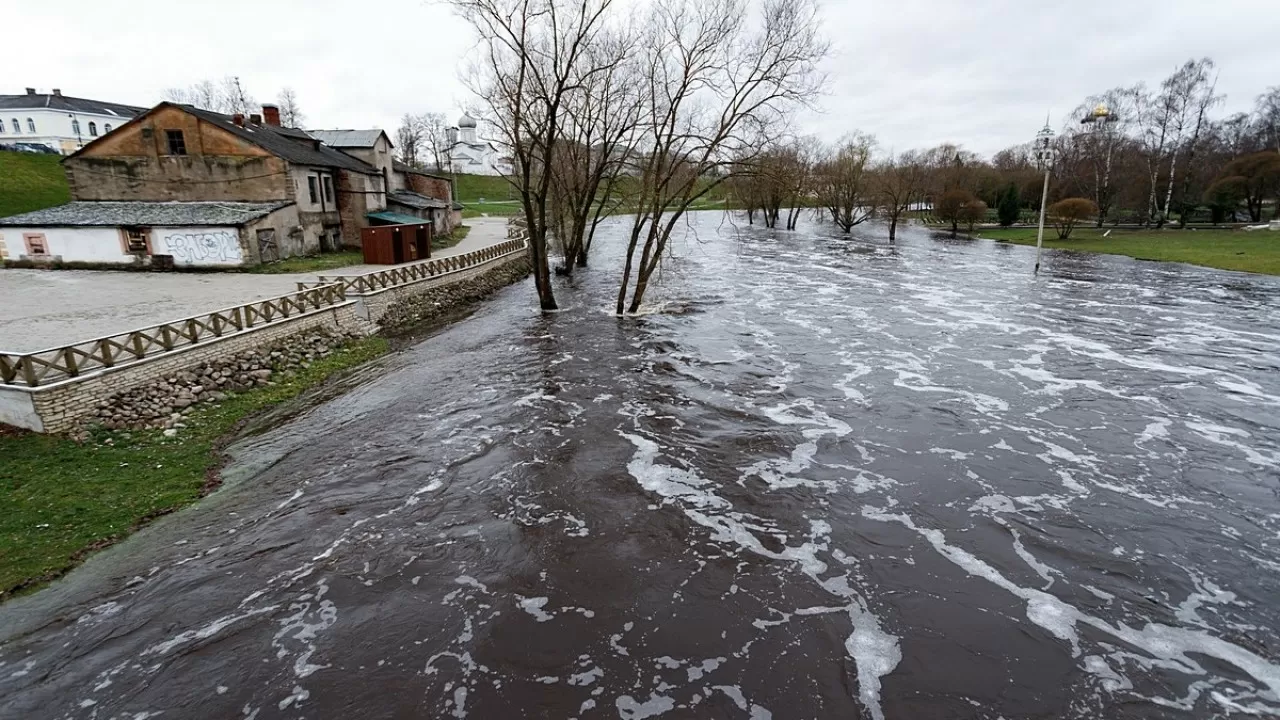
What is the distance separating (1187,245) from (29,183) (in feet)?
276

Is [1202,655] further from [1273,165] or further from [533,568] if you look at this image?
[1273,165]

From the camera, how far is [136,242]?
94.7 feet

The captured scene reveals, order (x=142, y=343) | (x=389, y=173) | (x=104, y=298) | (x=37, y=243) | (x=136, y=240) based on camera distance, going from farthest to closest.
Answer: (x=389, y=173) < (x=37, y=243) < (x=136, y=240) < (x=104, y=298) < (x=142, y=343)

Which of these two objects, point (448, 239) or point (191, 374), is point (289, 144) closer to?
point (448, 239)

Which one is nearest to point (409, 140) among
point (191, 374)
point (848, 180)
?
point (848, 180)

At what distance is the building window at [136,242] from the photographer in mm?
28766

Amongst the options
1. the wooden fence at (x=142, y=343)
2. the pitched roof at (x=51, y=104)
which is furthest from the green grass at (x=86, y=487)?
the pitched roof at (x=51, y=104)

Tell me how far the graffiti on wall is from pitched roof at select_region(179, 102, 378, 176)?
5.14m

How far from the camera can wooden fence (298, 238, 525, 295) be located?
23359 millimetres

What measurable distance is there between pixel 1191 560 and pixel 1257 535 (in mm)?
1636

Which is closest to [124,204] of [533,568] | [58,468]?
[58,468]

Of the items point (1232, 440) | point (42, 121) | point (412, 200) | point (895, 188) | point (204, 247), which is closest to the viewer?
point (1232, 440)

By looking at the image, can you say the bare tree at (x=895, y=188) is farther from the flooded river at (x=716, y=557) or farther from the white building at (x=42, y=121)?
the white building at (x=42, y=121)

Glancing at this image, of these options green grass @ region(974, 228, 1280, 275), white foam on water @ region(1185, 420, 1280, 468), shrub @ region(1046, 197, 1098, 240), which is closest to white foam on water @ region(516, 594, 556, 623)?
white foam on water @ region(1185, 420, 1280, 468)
